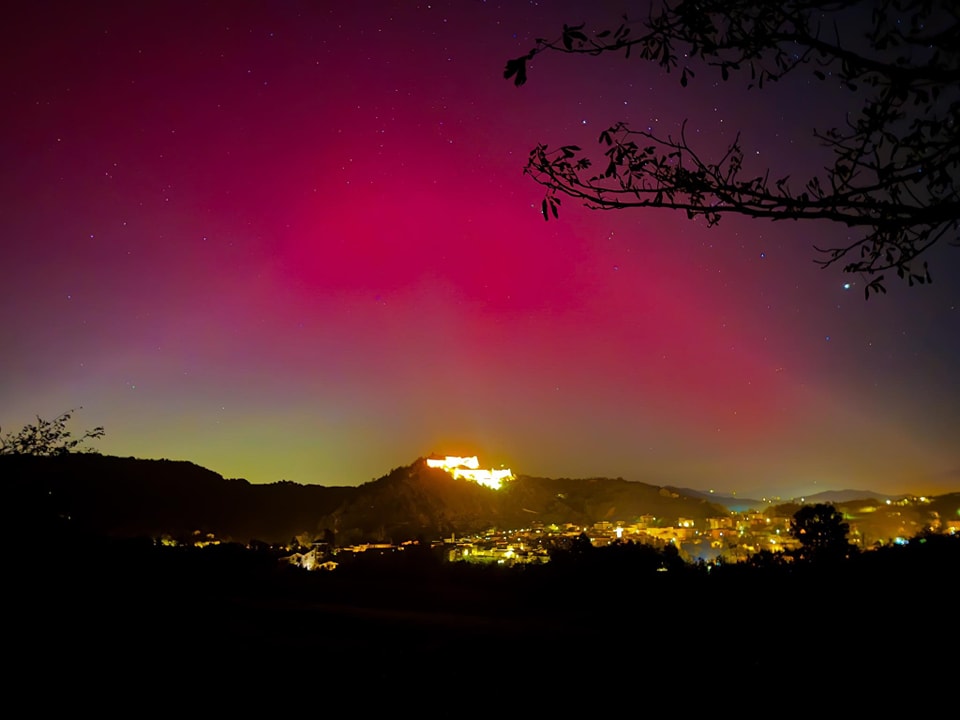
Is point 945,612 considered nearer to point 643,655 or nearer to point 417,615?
point 643,655

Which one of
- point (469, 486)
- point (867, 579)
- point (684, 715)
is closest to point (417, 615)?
point (684, 715)

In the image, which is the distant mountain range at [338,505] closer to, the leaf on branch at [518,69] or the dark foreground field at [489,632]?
the dark foreground field at [489,632]

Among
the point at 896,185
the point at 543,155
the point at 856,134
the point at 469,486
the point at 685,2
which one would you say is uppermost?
the point at 685,2

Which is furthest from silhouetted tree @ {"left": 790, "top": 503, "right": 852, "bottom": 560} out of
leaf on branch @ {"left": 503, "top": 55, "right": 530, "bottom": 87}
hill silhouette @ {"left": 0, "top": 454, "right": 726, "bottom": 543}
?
hill silhouette @ {"left": 0, "top": 454, "right": 726, "bottom": 543}

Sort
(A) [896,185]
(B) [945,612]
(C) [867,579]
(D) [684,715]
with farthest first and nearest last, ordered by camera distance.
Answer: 1. (C) [867,579]
2. (B) [945,612]
3. (D) [684,715]
4. (A) [896,185]

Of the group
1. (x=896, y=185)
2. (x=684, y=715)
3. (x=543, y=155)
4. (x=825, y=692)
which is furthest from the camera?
(x=543, y=155)

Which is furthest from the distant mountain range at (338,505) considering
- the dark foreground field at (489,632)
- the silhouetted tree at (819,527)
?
the dark foreground field at (489,632)

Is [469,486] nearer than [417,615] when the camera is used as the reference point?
No

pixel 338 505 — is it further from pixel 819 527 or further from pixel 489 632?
pixel 489 632

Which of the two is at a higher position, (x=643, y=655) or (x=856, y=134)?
(x=856, y=134)
